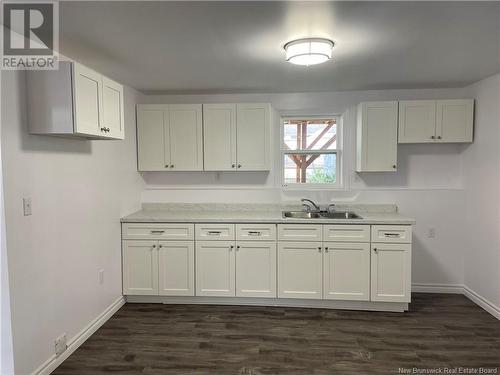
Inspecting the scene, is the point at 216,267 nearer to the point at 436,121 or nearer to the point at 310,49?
the point at 310,49

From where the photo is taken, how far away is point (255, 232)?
10.9 feet

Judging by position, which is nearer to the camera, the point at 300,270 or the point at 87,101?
the point at 87,101

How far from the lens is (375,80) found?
3252mm

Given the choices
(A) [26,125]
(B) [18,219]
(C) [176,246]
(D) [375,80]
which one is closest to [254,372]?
(C) [176,246]

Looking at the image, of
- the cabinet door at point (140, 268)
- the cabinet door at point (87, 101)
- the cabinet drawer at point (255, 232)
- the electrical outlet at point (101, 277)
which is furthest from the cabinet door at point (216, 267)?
the cabinet door at point (87, 101)

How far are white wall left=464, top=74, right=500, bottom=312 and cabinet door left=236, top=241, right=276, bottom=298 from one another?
84.1 inches

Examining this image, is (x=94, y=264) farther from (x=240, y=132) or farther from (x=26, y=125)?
(x=240, y=132)

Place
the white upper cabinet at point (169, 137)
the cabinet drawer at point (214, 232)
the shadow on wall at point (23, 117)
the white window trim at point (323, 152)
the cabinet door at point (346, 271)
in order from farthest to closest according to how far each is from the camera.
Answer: the white window trim at point (323, 152)
the white upper cabinet at point (169, 137)
the cabinet drawer at point (214, 232)
the cabinet door at point (346, 271)
the shadow on wall at point (23, 117)

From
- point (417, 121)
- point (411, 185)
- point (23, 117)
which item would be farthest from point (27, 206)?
point (411, 185)

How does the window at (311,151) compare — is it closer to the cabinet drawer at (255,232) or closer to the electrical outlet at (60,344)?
the cabinet drawer at (255,232)

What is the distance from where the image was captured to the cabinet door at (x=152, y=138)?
3.66 metres

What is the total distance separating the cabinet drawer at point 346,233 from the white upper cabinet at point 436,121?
1.09 m

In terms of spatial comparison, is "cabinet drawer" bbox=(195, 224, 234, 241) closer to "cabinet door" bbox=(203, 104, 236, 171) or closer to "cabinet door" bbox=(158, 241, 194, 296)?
"cabinet door" bbox=(158, 241, 194, 296)

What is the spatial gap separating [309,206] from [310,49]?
205 cm
